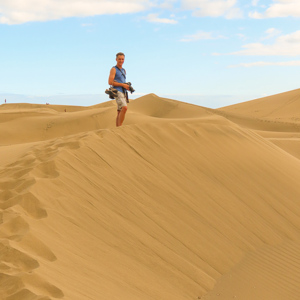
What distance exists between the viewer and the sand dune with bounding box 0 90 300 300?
10.9ft

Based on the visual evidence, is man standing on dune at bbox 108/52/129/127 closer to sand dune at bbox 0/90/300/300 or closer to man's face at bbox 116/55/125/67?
man's face at bbox 116/55/125/67

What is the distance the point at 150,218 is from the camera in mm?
4668

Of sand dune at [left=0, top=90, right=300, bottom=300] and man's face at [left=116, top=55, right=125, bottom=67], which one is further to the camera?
man's face at [left=116, top=55, right=125, bottom=67]

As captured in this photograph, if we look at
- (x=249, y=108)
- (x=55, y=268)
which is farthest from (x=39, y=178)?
(x=249, y=108)

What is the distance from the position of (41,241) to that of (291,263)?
3192 millimetres

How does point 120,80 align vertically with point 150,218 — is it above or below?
above

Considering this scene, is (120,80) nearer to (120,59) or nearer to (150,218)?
(120,59)

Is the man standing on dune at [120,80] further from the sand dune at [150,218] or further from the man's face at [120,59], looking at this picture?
the sand dune at [150,218]

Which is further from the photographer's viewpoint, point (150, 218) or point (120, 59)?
point (120, 59)

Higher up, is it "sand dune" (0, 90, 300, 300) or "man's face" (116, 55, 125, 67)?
"man's face" (116, 55, 125, 67)

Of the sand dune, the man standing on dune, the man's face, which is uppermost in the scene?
the man's face

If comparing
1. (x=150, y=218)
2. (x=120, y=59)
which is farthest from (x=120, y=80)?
(x=150, y=218)

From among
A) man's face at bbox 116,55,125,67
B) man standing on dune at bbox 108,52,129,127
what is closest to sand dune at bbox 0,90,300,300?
man standing on dune at bbox 108,52,129,127

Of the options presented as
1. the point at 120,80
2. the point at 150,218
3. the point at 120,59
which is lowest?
the point at 150,218
